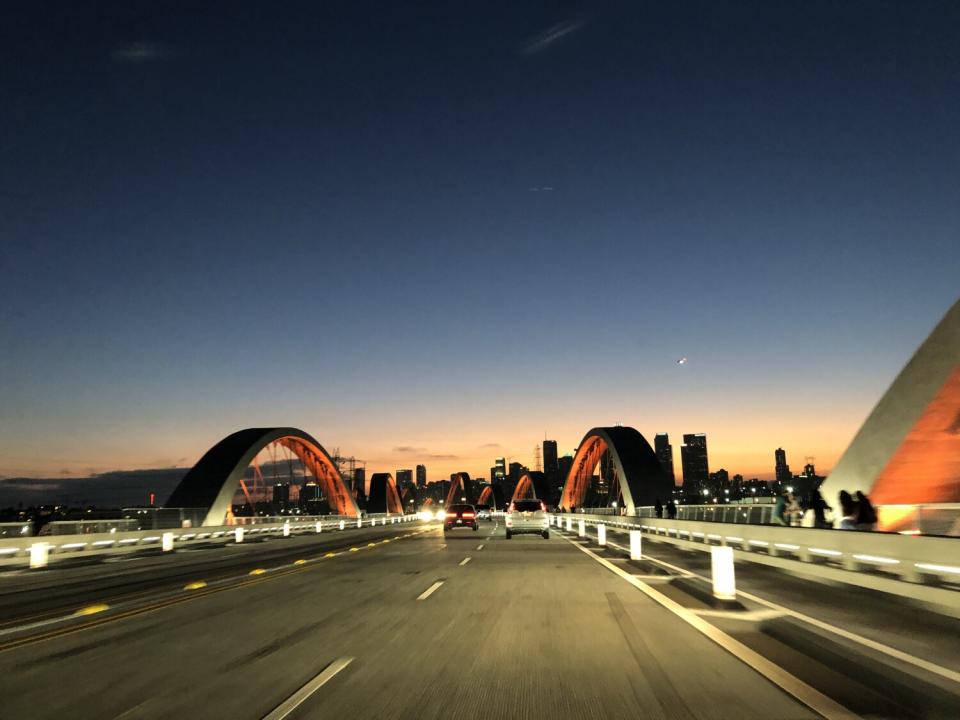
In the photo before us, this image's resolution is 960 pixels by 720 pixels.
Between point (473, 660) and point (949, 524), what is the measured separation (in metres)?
11.8

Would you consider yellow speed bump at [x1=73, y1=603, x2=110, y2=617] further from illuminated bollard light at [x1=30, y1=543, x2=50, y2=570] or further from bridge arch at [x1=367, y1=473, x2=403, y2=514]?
bridge arch at [x1=367, y1=473, x2=403, y2=514]

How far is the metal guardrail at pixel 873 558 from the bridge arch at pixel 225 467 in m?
46.2

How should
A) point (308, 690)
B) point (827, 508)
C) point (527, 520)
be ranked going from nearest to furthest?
point (308, 690)
point (827, 508)
point (527, 520)

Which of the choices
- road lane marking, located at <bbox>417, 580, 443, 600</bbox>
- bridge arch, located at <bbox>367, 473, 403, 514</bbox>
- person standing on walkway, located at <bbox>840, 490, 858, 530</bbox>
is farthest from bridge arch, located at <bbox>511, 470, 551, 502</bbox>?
road lane marking, located at <bbox>417, 580, 443, 600</bbox>

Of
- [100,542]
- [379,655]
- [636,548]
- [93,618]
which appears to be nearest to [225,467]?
[100,542]

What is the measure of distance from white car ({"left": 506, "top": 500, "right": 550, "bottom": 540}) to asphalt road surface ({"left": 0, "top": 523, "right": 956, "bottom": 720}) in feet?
67.2

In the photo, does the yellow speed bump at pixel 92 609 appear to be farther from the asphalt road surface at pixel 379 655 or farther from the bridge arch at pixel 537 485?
the bridge arch at pixel 537 485

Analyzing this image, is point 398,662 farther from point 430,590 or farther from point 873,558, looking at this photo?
point 873,558

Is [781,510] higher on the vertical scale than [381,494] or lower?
lower

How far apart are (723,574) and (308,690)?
8.06 m

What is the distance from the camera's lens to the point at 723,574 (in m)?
12.8

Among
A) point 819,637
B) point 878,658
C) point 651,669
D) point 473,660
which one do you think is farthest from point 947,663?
point 473,660

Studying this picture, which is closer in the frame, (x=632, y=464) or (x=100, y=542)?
(x=100, y=542)

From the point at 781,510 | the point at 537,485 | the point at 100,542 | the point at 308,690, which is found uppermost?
the point at 537,485
